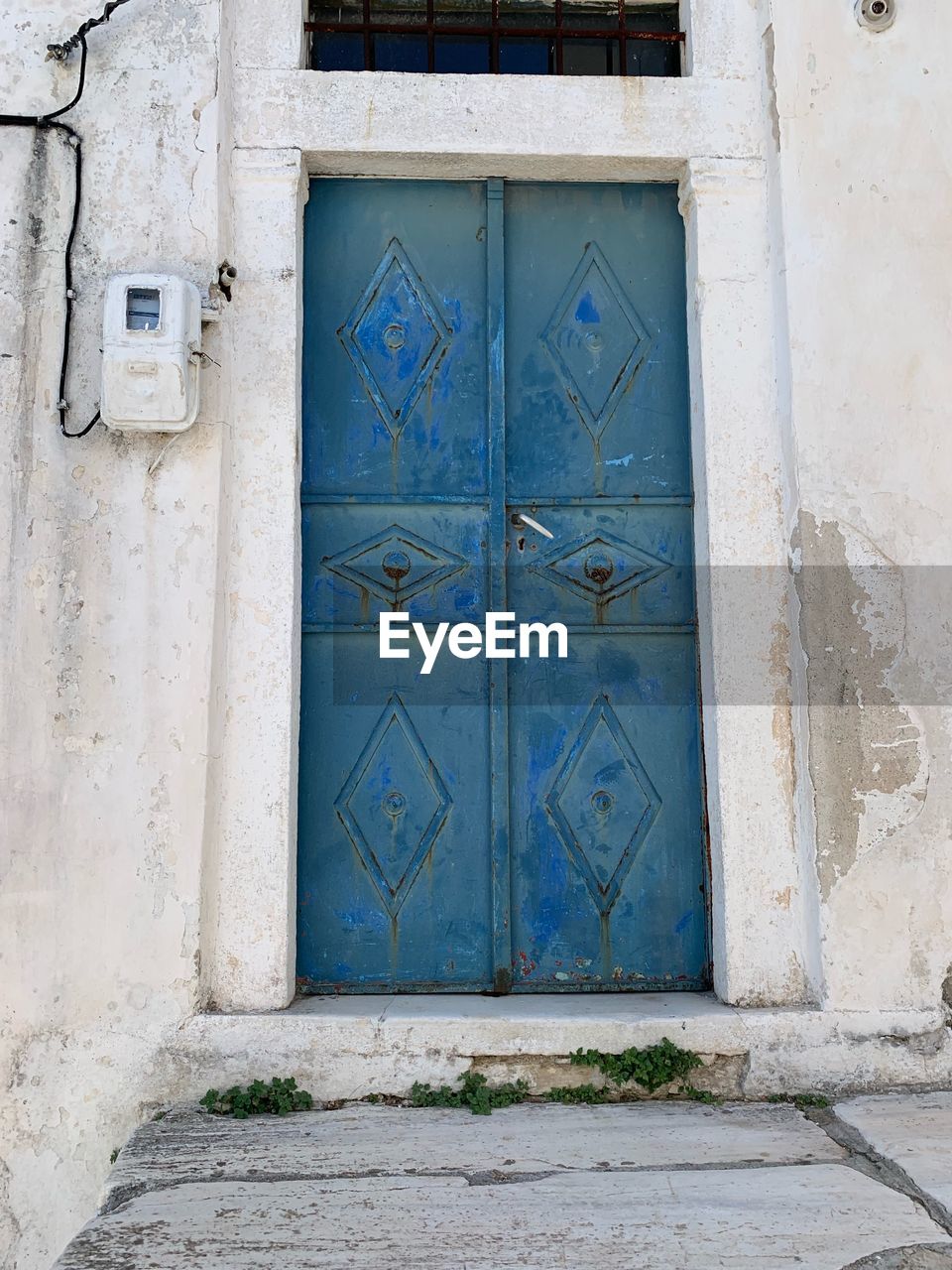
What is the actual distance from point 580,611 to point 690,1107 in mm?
1558

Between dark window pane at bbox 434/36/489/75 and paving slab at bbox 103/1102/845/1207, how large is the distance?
3.45 m

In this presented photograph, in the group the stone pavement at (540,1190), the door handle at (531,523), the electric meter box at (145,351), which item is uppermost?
the electric meter box at (145,351)

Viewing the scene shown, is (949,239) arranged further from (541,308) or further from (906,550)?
(541,308)

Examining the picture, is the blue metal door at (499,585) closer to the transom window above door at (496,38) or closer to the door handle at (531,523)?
the door handle at (531,523)

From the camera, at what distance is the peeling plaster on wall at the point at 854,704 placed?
3264 mm

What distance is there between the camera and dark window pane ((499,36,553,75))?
12.6ft

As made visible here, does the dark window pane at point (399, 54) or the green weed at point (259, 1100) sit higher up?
the dark window pane at point (399, 54)

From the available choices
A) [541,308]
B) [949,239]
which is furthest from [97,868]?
[949,239]

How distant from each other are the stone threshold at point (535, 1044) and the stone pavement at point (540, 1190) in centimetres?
10

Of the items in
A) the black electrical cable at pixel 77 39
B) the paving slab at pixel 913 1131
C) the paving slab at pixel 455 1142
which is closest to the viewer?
the paving slab at pixel 913 1131

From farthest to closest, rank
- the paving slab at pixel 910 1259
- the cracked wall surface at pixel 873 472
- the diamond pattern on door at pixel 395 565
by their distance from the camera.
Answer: the diamond pattern on door at pixel 395 565, the cracked wall surface at pixel 873 472, the paving slab at pixel 910 1259

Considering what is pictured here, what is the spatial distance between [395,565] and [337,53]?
1853 mm

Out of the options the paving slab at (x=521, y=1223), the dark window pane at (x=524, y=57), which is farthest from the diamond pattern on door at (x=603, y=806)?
the dark window pane at (x=524, y=57)

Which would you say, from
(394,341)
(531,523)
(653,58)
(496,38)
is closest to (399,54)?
(496,38)
